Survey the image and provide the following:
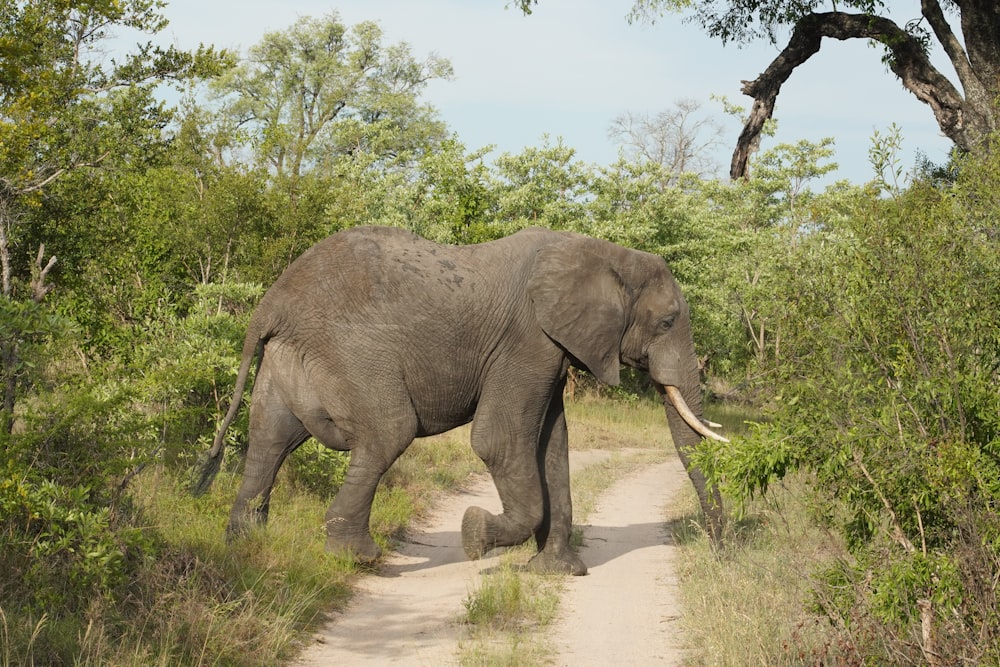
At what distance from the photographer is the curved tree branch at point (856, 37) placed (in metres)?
18.0

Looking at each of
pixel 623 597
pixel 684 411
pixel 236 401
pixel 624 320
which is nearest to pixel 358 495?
pixel 236 401

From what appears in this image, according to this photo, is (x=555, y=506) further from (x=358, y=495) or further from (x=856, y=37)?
(x=856, y=37)

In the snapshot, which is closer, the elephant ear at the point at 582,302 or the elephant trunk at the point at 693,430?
the elephant ear at the point at 582,302

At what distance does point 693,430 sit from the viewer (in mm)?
9852

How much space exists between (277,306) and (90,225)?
5.61 meters

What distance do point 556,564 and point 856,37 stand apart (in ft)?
44.4

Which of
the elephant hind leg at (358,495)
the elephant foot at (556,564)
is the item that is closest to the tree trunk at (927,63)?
the elephant foot at (556,564)

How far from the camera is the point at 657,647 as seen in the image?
716 centimetres

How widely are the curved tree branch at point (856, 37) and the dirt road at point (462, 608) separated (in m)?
10.0

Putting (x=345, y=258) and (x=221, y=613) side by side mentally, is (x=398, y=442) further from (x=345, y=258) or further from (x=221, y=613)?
(x=221, y=613)

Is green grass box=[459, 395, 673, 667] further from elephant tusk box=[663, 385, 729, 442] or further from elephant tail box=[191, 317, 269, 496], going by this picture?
elephant tail box=[191, 317, 269, 496]

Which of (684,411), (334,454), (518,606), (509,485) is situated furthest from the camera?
(334,454)

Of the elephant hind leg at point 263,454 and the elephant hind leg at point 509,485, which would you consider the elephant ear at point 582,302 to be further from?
the elephant hind leg at point 263,454

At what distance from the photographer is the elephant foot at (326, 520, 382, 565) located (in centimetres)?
882
